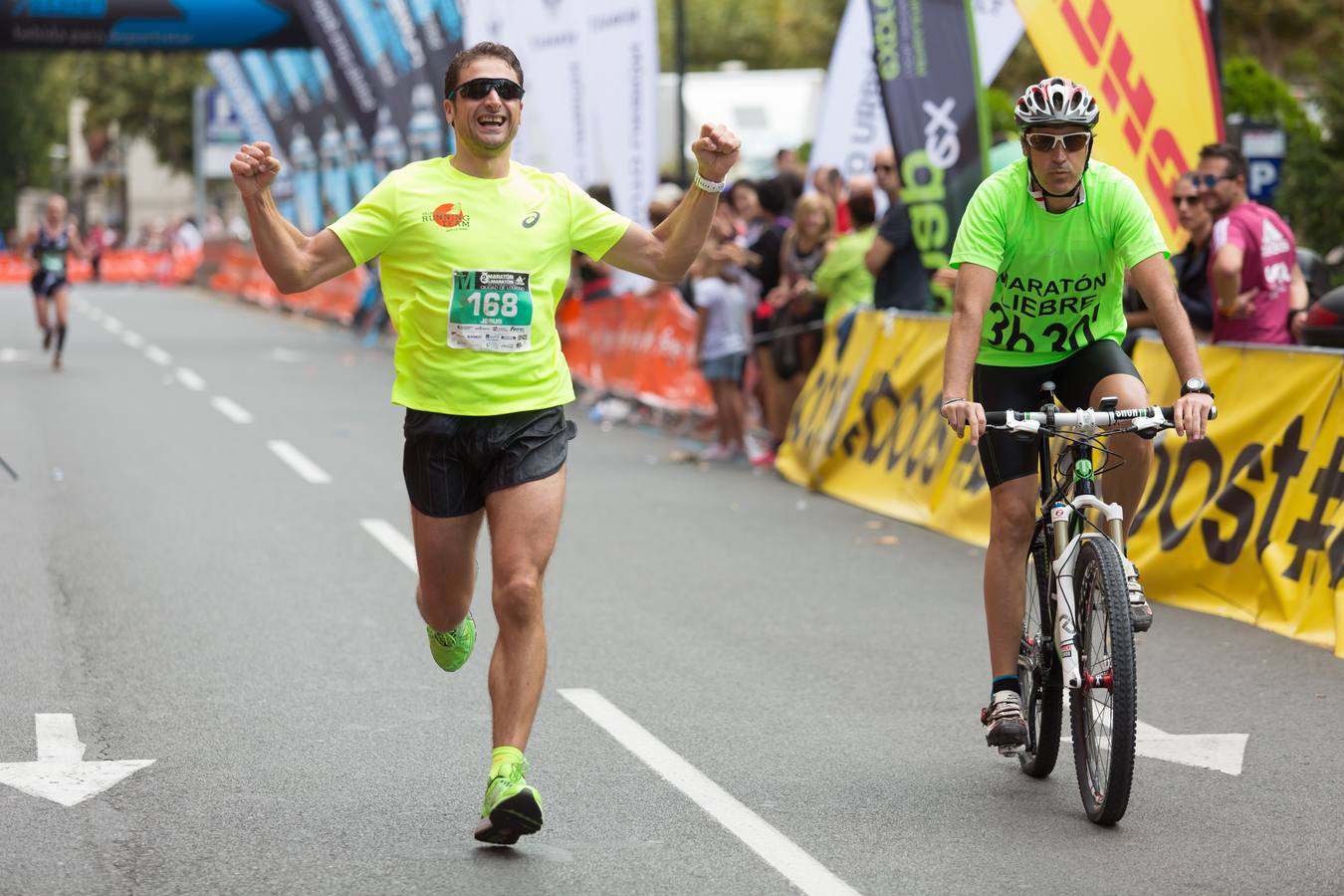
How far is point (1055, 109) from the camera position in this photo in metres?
5.77

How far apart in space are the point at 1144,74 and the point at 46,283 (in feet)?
53.8

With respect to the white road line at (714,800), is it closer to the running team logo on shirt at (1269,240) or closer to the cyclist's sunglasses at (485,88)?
the cyclist's sunglasses at (485,88)

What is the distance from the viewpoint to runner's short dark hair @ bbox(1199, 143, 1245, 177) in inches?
402

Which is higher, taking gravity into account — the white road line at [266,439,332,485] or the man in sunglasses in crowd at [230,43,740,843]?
the man in sunglasses in crowd at [230,43,740,843]

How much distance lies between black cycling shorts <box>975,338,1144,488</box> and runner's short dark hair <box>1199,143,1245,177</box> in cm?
445

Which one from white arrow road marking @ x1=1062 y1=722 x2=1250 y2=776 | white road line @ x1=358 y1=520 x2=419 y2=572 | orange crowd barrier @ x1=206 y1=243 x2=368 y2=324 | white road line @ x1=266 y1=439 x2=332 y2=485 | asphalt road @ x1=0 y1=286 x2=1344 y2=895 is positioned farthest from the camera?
orange crowd barrier @ x1=206 y1=243 x2=368 y2=324

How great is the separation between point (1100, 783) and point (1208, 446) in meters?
4.27

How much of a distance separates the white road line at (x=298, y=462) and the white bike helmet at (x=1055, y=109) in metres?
8.48

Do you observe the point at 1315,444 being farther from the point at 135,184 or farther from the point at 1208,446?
the point at 135,184

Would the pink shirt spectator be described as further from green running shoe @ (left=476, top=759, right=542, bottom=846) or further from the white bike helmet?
green running shoe @ (left=476, top=759, right=542, bottom=846)

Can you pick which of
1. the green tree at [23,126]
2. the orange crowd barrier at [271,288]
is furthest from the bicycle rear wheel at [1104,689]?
the green tree at [23,126]

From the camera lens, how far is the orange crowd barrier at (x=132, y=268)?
2281 inches

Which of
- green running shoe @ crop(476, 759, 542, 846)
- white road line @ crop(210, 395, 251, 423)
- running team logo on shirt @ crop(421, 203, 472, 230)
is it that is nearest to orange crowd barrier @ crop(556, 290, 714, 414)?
white road line @ crop(210, 395, 251, 423)

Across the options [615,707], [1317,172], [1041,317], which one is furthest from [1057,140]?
[1317,172]
